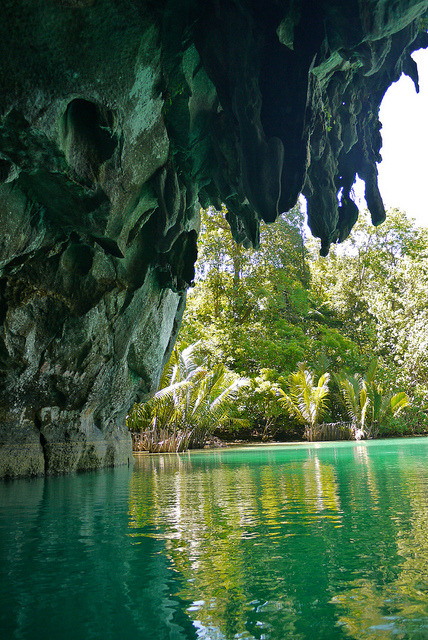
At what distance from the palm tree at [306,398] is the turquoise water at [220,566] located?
14.6 meters

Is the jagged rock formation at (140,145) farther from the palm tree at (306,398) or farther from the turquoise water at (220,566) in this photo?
the palm tree at (306,398)

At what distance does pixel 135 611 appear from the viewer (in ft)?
6.35

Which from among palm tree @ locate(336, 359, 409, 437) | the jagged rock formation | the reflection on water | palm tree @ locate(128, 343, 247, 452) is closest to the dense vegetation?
palm tree @ locate(336, 359, 409, 437)

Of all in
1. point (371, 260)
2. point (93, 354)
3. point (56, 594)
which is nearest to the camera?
point (56, 594)

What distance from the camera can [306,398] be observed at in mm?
19562

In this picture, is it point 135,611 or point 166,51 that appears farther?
point 166,51

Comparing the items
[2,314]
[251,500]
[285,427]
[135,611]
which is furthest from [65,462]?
[285,427]

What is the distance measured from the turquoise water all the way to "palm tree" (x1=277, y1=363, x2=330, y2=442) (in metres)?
14.6

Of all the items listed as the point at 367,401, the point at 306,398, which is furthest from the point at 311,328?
the point at 306,398

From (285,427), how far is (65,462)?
1440cm

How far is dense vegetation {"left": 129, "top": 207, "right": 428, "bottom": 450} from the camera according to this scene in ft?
67.8

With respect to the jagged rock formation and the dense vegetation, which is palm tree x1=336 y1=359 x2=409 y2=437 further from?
the jagged rock formation

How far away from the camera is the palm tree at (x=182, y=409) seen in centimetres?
1386

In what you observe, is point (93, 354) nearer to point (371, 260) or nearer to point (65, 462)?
point (65, 462)
